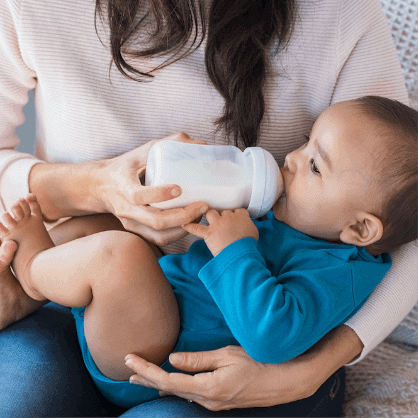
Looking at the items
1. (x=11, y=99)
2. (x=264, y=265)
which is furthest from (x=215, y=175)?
(x=11, y=99)

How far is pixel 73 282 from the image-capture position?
71cm

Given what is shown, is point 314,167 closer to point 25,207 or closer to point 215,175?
point 215,175

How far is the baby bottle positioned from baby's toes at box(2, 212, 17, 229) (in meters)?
0.29

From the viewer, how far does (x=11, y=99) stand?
0.88 m

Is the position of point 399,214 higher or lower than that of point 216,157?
lower

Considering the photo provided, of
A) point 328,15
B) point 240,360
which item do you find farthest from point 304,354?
point 328,15

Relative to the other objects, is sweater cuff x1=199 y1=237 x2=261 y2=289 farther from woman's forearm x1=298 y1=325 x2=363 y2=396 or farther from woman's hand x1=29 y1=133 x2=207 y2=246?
woman's forearm x1=298 y1=325 x2=363 y2=396

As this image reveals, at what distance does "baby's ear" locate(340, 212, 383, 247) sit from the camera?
0.73m

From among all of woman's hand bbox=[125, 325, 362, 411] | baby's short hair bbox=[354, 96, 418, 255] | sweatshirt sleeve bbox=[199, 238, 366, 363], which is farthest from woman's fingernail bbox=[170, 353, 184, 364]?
baby's short hair bbox=[354, 96, 418, 255]

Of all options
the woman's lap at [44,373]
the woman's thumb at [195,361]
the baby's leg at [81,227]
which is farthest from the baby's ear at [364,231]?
the woman's lap at [44,373]

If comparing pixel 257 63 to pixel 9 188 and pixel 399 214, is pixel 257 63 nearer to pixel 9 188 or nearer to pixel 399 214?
pixel 399 214

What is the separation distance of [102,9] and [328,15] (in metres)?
0.46

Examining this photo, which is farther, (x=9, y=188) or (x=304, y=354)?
(x=9, y=188)

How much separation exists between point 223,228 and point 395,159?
0.33m
